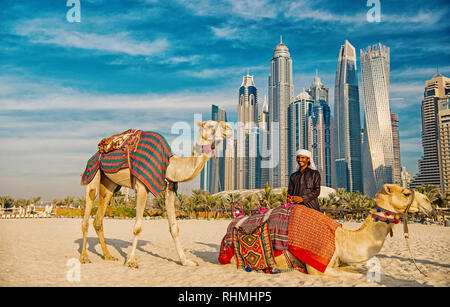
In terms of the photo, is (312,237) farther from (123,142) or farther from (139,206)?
(123,142)

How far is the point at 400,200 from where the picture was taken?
5.04m

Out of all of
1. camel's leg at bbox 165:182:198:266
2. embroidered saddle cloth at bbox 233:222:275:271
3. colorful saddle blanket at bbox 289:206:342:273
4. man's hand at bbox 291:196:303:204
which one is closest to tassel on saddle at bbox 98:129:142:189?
camel's leg at bbox 165:182:198:266

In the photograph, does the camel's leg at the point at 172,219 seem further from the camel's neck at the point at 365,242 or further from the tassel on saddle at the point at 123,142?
the camel's neck at the point at 365,242

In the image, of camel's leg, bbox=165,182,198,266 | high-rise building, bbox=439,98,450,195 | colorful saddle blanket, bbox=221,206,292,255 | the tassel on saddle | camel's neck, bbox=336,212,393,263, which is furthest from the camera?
high-rise building, bbox=439,98,450,195

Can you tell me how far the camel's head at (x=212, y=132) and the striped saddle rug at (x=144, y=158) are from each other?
2.91 ft

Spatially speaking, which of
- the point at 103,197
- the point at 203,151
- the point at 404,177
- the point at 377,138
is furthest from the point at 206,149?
the point at 404,177

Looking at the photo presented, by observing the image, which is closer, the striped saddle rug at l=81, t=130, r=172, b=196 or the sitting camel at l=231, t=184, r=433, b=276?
the sitting camel at l=231, t=184, r=433, b=276

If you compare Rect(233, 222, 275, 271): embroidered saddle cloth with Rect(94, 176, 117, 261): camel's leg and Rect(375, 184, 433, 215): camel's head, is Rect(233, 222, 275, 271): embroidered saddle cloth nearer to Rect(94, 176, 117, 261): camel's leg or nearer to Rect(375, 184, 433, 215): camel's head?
Rect(375, 184, 433, 215): camel's head

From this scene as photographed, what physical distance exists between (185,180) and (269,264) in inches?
87.1

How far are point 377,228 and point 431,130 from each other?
18212 centimetres

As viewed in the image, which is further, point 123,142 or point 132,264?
point 123,142

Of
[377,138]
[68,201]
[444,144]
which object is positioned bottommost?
[68,201]

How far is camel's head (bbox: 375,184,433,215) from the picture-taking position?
16.2 feet
